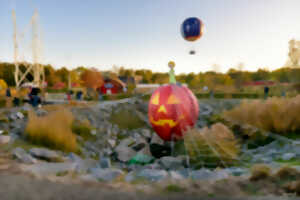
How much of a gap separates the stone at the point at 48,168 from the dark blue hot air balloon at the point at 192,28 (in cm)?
830

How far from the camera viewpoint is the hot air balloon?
10.3m

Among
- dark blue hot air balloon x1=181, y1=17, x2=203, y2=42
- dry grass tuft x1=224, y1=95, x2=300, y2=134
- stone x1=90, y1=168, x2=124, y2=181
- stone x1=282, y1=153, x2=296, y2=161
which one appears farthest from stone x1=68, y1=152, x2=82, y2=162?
dark blue hot air balloon x1=181, y1=17, x2=203, y2=42

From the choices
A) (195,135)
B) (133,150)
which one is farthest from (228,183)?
(133,150)

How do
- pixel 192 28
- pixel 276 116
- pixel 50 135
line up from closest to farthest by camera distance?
pixel 50 135 → pixel 276 116 → pixel 192 28

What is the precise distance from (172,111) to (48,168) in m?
3.98

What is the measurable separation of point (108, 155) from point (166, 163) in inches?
93.0

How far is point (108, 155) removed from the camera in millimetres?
7191

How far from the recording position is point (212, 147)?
603 cm

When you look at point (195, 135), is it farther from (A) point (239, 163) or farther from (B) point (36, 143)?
(B) point (36, 143)

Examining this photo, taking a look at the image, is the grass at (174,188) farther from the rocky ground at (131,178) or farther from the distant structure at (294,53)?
the distant structure at (294,53)

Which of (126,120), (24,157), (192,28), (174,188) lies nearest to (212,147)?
(174,188)

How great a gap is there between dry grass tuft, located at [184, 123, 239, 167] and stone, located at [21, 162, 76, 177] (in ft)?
9.27

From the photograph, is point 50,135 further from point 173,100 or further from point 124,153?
point 173,100

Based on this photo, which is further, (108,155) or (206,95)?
(206,95)
